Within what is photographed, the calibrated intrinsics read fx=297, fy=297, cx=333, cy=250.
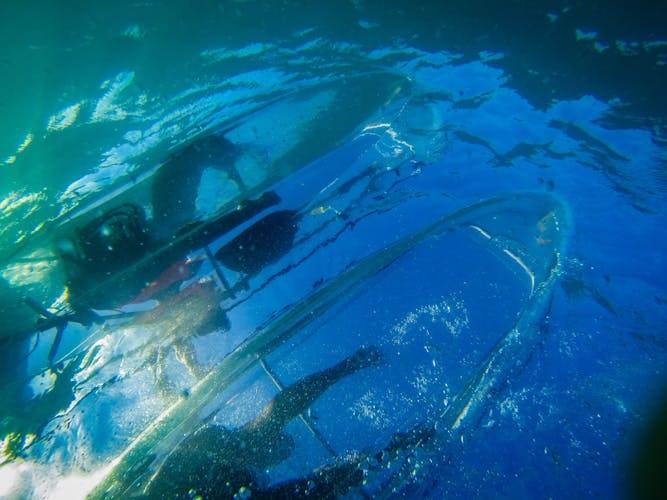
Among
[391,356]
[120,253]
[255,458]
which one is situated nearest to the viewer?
[255,458]

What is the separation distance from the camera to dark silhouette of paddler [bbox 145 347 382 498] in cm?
308

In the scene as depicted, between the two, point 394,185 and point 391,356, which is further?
point 394,185

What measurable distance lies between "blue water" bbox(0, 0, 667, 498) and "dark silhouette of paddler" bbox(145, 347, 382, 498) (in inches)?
6.9

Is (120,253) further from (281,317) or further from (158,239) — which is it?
(281,317)

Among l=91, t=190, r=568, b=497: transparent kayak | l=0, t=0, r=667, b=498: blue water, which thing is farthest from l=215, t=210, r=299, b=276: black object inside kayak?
l=91, t=190, r=568, b=497: transparent kayak

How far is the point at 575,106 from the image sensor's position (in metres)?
5.73

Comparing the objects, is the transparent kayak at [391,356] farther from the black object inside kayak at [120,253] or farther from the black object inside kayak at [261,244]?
the black object inside kayak at [120,253]

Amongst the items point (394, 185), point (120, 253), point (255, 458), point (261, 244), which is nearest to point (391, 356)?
point (255, 458)

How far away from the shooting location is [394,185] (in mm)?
5812

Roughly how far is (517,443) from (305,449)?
87.3 inches

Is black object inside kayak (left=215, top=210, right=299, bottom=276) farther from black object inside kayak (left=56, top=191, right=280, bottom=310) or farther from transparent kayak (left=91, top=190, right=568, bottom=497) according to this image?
transparent kayak (left=91, top=190, right=568, bottom=497)

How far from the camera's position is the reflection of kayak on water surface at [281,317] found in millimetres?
3354

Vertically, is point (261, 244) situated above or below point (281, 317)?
above

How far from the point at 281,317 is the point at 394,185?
3295mm
